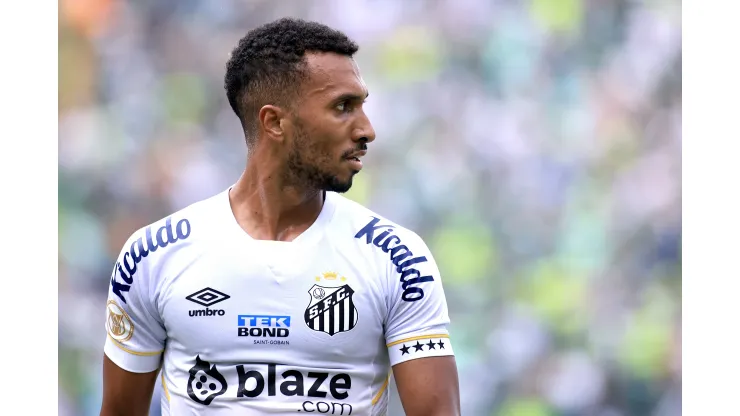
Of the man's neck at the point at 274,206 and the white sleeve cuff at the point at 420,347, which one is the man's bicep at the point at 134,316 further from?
the white sleeve cuff at the point at 420,347

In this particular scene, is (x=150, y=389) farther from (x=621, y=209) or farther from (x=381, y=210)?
(x=621, y=209)

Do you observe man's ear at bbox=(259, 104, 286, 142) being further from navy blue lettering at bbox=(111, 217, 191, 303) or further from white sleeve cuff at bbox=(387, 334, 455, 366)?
white sleeve cuff at bbox=(387, 334, 455, 366)

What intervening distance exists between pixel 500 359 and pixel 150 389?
313 centimetres

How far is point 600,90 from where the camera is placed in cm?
552

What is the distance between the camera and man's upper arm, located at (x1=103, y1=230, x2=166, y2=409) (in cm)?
231

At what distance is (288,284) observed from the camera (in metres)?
2.27

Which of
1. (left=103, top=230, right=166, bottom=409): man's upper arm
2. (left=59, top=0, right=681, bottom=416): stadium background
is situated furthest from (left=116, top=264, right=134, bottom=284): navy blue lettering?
(left=59, top=0, right=681, bottom=416): stadium background

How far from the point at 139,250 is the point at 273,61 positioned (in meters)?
0.59

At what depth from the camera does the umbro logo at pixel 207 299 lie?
226cm

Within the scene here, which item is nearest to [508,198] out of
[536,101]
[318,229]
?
[536,101]

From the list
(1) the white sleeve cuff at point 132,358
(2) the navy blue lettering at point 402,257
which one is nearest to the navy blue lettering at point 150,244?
(1) the white sleeve cuff at point 132,358

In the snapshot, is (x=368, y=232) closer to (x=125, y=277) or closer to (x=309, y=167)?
(x=309, y=167)

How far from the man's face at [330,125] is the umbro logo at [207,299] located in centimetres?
37

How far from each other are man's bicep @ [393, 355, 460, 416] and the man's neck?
0.45 metres
